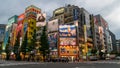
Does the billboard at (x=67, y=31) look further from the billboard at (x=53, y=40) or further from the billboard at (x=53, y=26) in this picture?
the billboard at (x=53, y=26)

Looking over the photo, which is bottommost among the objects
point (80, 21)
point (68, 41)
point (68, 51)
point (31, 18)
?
point (68, 51)

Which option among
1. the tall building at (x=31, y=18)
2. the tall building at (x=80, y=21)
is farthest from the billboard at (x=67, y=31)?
the tall building at (x=31, y=18)

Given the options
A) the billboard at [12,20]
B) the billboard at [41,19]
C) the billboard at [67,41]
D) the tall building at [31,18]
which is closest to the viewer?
the billboard at [67,41]

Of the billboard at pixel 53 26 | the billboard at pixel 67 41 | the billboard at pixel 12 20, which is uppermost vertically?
the billboard at pixel 12 20

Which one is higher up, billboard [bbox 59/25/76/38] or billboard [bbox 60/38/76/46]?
billboard [bbox 59/25/76/38]

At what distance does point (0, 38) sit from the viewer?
139500mm

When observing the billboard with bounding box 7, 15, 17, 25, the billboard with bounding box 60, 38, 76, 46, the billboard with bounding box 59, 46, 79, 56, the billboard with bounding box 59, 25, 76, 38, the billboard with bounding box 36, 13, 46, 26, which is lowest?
the billboard with bounding box 59, 46, 79, 56

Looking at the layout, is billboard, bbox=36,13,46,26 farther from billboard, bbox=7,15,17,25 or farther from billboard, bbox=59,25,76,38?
billboard, bbox=7,15,17,25

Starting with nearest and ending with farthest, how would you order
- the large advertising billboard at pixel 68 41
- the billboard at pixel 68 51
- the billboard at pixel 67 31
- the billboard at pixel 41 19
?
the billboard at pixel 68 51
the large advertising billboard at pixel 68 41
the billboard at pixel 67 31
the billboard at pixel 41 19

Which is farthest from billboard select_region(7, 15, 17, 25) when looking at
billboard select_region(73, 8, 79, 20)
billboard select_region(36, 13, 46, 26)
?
billboard select_region(73, 8, 79, 20)

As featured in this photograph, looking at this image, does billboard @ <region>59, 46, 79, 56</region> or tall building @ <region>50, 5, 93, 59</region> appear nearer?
billboard @ <region>59, 46, 79, 56</region>

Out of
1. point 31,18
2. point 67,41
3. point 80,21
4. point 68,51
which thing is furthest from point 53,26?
point 31,18

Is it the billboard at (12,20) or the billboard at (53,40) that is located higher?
the billboard at (12,20)

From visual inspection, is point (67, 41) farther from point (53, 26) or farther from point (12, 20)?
point (12, 20)
